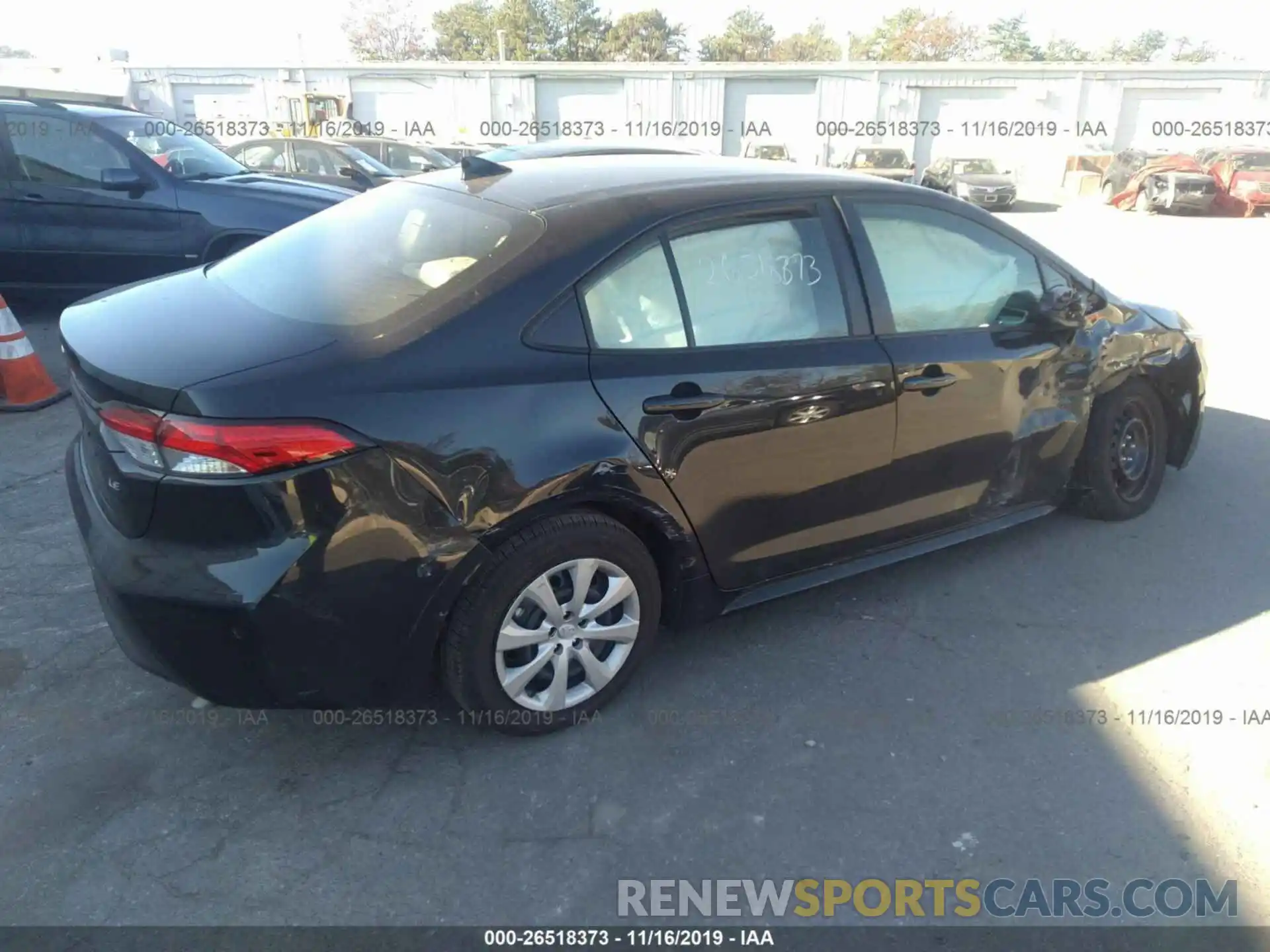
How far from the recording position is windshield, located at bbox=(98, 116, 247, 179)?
7586 mm

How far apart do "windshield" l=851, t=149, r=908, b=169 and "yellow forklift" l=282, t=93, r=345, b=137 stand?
16.4 m

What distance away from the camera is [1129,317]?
14.2 feet

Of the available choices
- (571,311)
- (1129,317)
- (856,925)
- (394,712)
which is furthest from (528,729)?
(1129,317)

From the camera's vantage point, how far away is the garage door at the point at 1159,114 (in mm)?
35562

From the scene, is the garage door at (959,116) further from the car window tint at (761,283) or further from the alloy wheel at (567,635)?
the alloy wheel at (567,635)

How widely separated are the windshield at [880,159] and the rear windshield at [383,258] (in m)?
23.5

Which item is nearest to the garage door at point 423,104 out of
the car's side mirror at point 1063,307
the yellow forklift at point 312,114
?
the yellow forklift at point 312,114

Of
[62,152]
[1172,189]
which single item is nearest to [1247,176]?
[1172,189]

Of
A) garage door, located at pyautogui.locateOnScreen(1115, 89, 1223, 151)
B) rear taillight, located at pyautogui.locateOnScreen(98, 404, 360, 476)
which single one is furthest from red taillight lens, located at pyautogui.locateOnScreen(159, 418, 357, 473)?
garage door, located at pyautogui.locateOnScreen(1115, 89, 1223, 151)

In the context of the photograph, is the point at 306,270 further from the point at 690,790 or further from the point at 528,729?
the point at 690,790

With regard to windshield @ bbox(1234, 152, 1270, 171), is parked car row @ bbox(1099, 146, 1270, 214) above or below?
below

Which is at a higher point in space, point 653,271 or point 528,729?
point 653,271

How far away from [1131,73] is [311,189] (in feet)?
119

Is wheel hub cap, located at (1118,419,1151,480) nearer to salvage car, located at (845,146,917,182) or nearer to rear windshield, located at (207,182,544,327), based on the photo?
rear windshield, located at (207,182,544,327)
